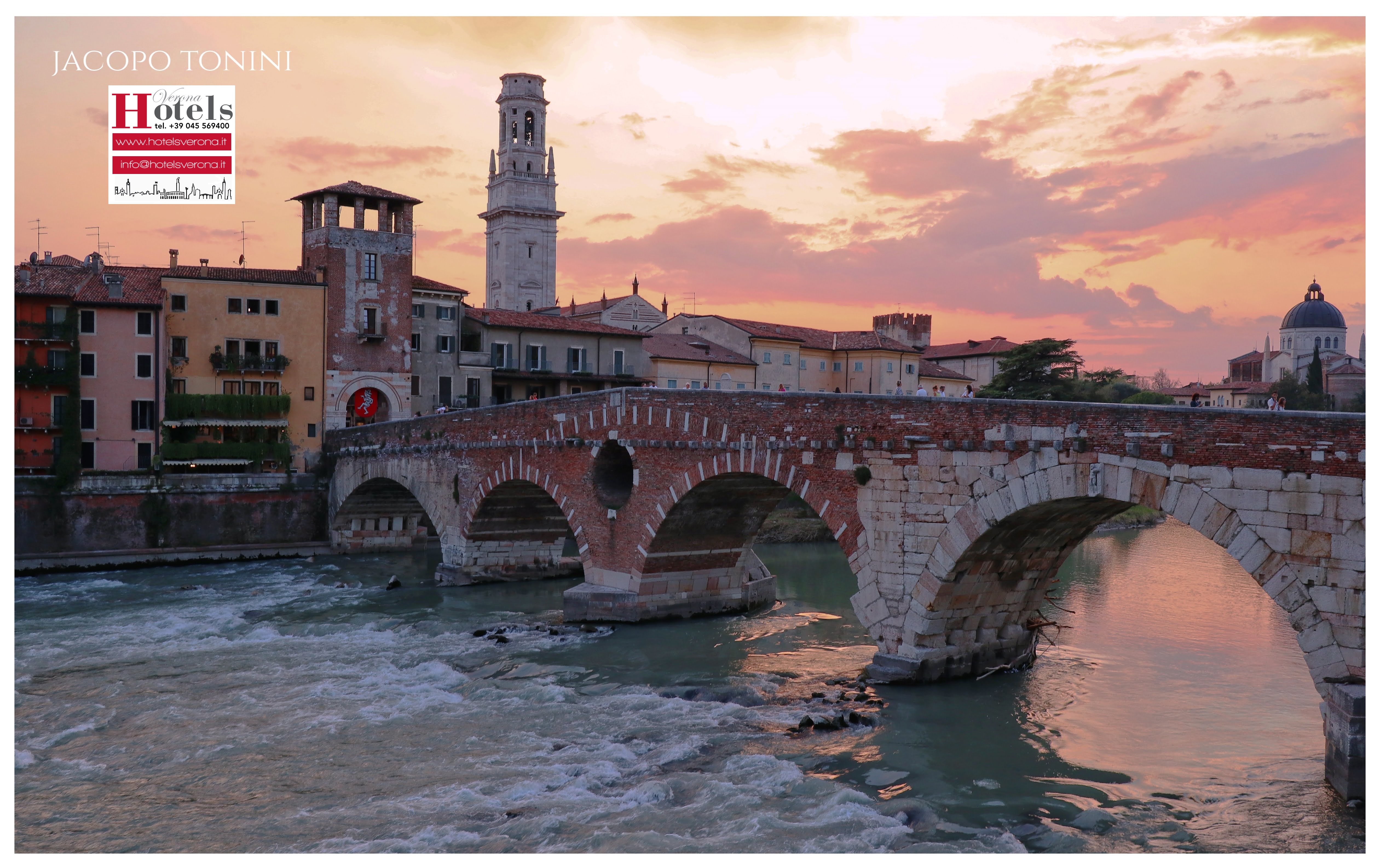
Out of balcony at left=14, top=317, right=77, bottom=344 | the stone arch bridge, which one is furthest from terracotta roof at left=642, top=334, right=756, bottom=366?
balcony at left=14, top=317, right=77, bottom=344

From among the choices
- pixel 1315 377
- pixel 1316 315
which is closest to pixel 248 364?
pixel 1315 377

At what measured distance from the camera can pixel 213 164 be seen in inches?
596

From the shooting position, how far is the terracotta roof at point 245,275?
121ft

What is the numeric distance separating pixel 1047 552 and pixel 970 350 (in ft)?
150

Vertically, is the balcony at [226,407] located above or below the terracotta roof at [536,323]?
below

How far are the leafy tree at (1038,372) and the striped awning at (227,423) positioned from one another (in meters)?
26.3

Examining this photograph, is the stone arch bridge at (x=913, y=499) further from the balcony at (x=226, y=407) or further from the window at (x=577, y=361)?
the window at (x=577, y=361)

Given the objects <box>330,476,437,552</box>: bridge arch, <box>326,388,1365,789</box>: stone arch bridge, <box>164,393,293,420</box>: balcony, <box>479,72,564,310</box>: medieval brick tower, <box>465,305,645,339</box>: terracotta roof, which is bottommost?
<box>330,476,437,552</box>: bridge arch

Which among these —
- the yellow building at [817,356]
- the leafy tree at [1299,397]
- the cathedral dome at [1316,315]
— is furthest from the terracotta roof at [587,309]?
the cathedral dome at [1316,315]

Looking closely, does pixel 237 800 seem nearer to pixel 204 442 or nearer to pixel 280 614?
pixel 280 614

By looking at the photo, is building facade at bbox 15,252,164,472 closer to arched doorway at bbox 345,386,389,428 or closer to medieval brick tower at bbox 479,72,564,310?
arched doorway at bbox 345,386,389,428

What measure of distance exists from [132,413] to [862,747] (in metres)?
29.1

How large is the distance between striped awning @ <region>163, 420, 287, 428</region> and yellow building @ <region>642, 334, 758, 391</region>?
15345 millimetres

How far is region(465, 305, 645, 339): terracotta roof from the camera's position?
44594 mm
